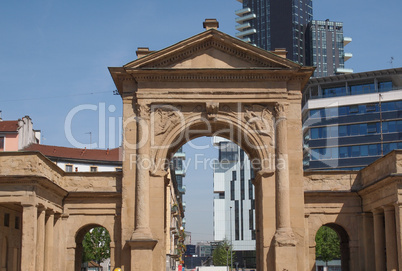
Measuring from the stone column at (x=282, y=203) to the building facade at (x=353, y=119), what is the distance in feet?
158

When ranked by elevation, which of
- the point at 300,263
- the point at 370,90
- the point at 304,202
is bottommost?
the point at 300,263

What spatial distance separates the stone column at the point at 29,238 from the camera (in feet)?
112

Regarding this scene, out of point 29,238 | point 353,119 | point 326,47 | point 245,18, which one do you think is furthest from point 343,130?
point 245,18

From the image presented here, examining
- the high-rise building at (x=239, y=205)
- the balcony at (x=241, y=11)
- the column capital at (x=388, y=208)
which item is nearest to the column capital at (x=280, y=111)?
the column capital at (x=388, y=208)

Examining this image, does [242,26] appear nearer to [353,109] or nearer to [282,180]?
[353,109]

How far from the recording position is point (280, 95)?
39938 mm

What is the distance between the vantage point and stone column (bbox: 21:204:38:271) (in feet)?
112

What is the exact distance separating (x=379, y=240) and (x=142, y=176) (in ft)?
51.9

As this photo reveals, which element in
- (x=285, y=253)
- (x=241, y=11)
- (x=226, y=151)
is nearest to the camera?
(x=285, y=253)

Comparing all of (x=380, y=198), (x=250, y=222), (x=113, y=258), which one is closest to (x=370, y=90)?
(x=250, y=222)

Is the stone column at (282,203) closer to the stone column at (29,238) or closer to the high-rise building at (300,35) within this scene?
the stone column at (29,238)

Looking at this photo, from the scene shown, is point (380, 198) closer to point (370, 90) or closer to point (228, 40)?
point (228, 40)

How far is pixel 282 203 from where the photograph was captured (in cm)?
3872

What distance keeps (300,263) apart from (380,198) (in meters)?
6.39
